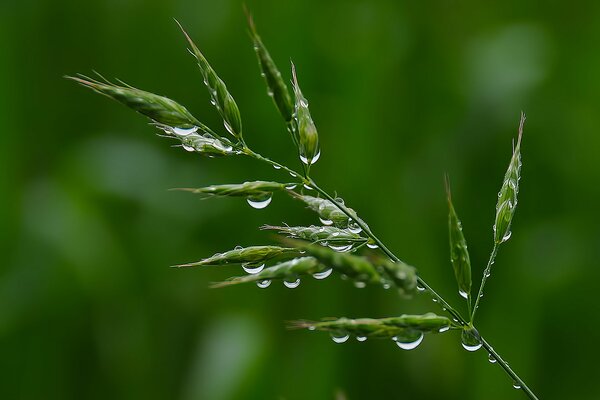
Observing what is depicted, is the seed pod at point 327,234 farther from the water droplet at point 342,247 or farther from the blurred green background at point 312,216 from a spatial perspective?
the blurred green background at point 312,216

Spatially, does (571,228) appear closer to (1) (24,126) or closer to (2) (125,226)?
(2) (125,226)

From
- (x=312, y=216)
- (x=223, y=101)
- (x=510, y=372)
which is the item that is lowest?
(x=312, y=216)

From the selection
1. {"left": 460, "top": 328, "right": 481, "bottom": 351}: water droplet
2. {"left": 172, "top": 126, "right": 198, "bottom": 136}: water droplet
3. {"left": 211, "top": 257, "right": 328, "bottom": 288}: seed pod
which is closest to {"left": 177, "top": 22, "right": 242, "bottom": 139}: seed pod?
{"left": 172, "top": 126, "right": 198, "bottom": 136}: water droplet

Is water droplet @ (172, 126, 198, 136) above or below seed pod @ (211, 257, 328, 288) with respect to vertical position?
above

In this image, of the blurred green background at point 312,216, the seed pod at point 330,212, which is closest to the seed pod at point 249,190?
the seed pod at point 330,212

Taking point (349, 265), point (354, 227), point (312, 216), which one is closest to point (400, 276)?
point (349, 265)

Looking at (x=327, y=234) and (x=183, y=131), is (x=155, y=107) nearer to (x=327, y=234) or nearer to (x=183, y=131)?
(x=183, y=131)

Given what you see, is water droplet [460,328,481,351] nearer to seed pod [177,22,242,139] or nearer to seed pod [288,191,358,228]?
seed pod [288,191,358,228]
